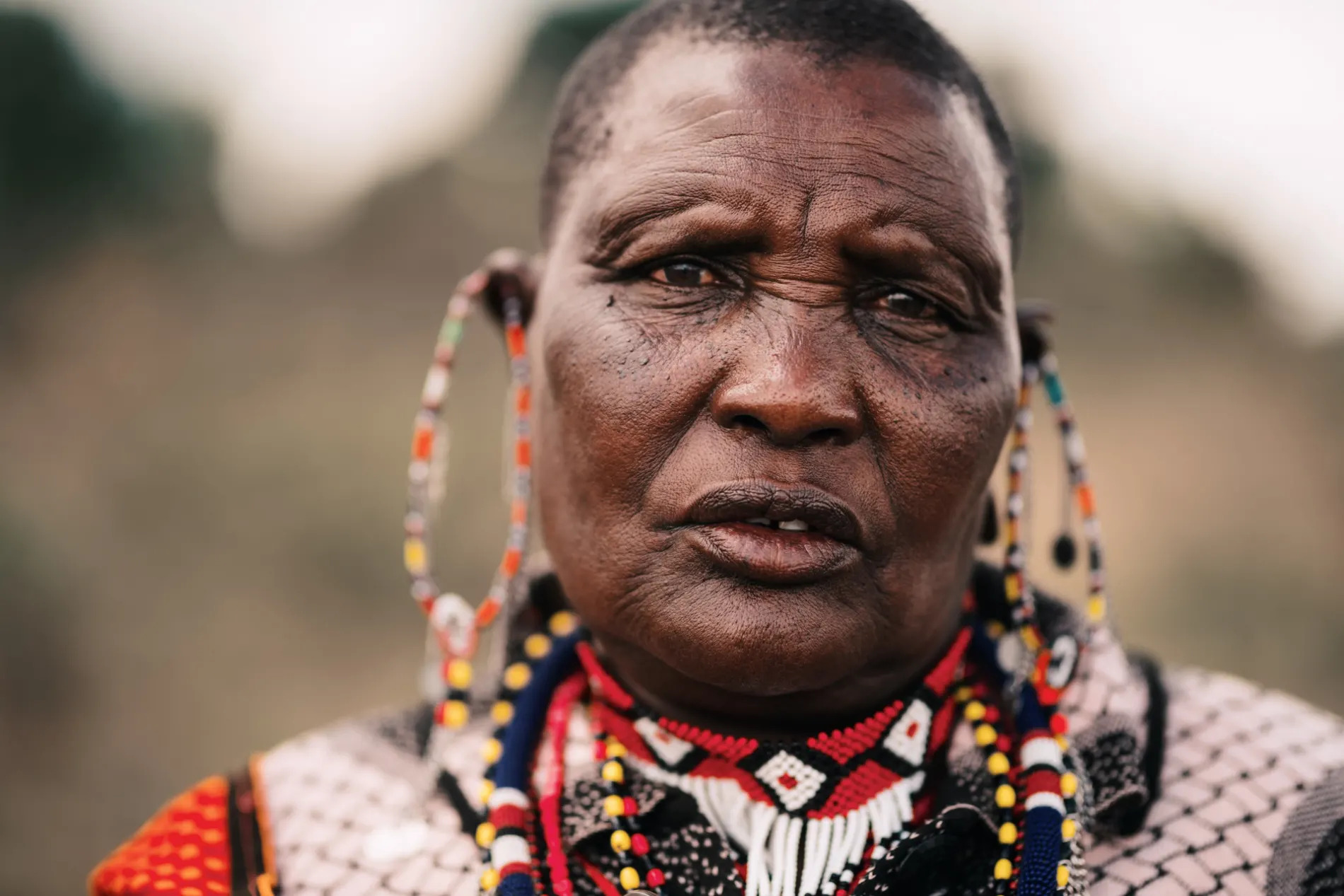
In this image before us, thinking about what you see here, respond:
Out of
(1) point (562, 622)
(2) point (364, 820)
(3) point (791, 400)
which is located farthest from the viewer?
(1) point (562, 622)

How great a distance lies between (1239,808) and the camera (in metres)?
2.09

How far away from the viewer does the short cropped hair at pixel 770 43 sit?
2.05m

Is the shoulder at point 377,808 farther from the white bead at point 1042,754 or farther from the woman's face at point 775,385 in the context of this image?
the white bead at point 1042,754

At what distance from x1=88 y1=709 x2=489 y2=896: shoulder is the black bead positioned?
4.16 ft

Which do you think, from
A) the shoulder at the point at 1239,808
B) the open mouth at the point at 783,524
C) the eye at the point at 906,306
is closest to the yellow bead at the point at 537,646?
the open mouth at the point at 783,524

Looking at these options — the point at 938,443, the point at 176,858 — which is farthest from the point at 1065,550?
the point at 176,858

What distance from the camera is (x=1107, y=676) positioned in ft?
7.47

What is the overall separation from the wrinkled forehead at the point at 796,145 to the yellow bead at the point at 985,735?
86 centimetres

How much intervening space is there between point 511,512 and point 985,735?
1.04 meters

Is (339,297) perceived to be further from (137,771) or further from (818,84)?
(818,84)

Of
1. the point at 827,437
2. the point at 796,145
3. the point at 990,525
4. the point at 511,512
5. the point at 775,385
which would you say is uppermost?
the point at 796,145

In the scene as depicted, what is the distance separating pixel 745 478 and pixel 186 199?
9025 millimetres

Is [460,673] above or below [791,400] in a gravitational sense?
below

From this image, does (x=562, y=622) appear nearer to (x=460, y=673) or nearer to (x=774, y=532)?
(x=460, y=673)
